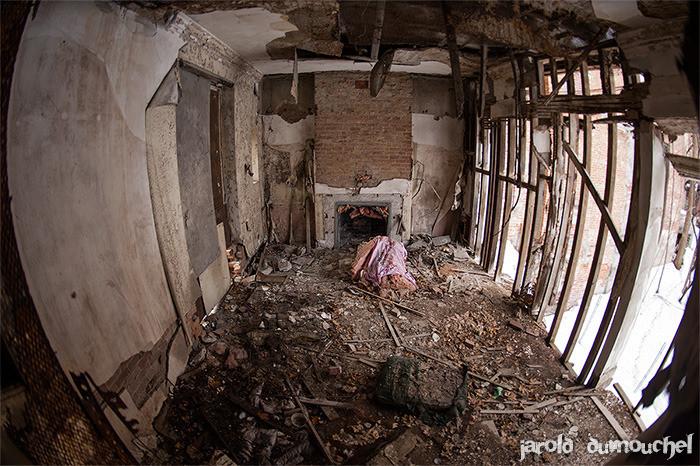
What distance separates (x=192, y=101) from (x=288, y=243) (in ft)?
14.2

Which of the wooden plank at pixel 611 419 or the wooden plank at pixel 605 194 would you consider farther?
the wooden plank at pixel 605 194

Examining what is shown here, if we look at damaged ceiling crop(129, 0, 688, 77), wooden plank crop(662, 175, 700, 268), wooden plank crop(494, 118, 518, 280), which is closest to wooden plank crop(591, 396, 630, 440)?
wooden plank crop(662, 175, 700, 268)

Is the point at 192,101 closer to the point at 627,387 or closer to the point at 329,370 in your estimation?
the point at 329,370

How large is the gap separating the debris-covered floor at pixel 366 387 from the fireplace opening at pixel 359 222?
2.61 m

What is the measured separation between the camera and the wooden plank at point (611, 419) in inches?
129

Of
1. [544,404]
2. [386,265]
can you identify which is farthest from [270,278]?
[544,404]

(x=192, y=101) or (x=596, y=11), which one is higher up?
(x=596, y=11)

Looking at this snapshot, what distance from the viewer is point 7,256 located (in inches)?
76.4

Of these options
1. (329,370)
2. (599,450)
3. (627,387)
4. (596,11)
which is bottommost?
(627,387)

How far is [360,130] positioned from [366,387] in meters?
5.49

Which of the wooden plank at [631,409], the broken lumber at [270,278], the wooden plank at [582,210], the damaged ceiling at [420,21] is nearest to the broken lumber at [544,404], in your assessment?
the wooden plank at [631,409]

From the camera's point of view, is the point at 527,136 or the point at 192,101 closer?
the point at 192,101

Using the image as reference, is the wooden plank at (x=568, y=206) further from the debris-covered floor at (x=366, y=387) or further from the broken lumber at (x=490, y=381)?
the broken lumber at (x=490, y=381)

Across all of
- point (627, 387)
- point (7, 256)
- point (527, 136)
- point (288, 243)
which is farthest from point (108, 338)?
point (627, 387)
